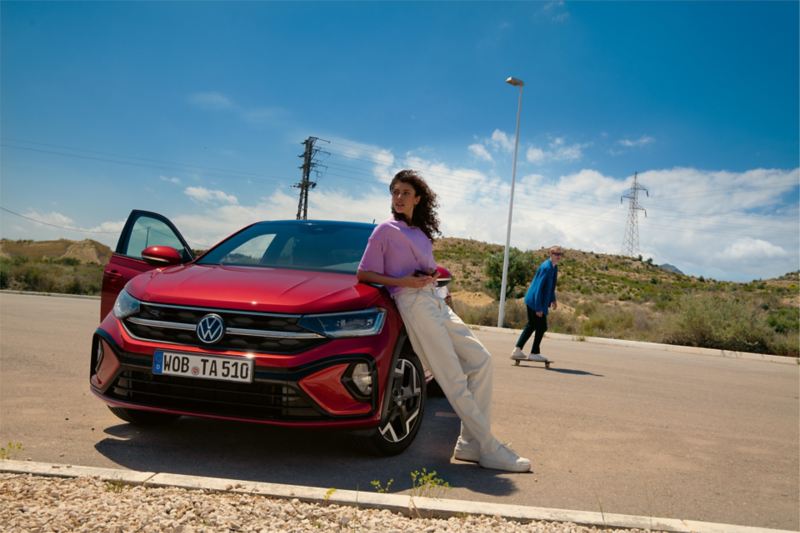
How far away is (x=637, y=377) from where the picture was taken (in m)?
10.1

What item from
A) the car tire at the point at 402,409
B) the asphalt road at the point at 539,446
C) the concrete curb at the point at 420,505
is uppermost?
the car tire at the point at 402,409

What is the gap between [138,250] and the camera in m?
5.91

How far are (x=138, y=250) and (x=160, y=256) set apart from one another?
1113mm

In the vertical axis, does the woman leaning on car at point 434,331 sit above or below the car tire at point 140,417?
above

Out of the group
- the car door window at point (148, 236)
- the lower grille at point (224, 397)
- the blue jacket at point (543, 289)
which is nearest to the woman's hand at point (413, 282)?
the lower grille at point (224, 397)

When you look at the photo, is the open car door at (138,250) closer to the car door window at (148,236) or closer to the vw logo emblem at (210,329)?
the car door window at (148,236)

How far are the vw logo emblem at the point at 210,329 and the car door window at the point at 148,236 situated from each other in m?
2.16

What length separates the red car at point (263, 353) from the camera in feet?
12.4

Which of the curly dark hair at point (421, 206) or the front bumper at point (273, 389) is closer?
the front bumper at point (273, 389)

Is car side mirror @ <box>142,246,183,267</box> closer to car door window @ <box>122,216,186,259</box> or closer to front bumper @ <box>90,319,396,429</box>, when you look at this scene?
car door window @ <box>122,216,186,259</box>

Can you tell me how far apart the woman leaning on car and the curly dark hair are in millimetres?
51

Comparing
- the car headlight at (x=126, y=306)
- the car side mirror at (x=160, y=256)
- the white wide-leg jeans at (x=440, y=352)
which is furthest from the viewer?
the car side mirror at (x=160, y=256)

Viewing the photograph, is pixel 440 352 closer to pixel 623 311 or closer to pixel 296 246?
pixel 296 246

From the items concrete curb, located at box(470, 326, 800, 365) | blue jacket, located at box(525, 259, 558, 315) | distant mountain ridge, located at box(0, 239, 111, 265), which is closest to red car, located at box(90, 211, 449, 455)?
blue jacket, located at box(525, 259, 558, 315)
